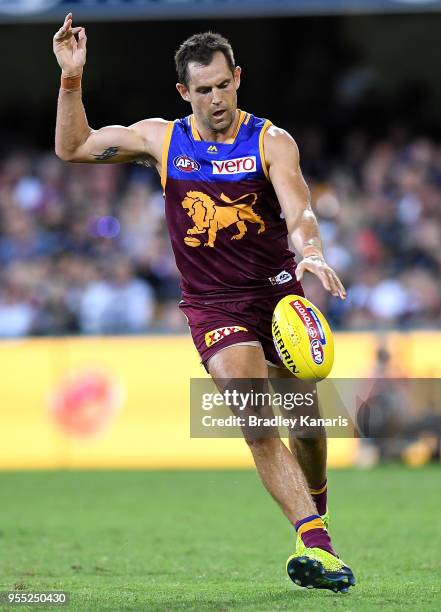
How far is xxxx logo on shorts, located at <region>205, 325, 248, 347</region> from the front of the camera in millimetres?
6527

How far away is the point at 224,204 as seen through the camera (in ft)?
21.8

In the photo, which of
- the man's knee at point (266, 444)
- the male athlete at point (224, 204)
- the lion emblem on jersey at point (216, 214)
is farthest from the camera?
the lion emblem on jersey at point (216, 214)

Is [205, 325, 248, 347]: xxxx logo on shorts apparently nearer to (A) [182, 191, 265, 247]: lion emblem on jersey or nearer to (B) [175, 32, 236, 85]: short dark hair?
(A) [182, 191, 265, 247]: lion emblem on jersey

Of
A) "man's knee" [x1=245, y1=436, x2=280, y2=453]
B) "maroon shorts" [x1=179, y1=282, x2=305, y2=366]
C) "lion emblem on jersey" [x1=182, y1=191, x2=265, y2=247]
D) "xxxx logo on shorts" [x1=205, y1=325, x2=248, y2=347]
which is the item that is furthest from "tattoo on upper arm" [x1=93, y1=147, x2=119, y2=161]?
"man's knee" [x1=245, y1=436, x2=280, y2=453]

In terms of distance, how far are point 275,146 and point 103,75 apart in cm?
1731

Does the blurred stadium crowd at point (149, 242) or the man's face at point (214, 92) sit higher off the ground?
the blurred stadium crowd at point (149, 242)

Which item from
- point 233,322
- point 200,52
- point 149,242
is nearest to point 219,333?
point 233,322

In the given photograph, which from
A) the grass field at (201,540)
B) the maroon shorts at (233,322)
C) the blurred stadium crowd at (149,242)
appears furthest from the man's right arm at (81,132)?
the blurred stadium crowd at (149,242)

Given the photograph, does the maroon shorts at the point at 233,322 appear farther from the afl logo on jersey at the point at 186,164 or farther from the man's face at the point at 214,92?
the man's face at the point at 214,92

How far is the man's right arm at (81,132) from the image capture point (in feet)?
22.3

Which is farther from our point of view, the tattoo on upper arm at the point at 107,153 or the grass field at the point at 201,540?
the tattoo on upper arm at the point at 107,153

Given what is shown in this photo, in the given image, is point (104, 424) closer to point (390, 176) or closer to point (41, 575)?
point (390, 176)

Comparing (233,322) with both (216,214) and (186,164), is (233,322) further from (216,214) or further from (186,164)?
(186,164)

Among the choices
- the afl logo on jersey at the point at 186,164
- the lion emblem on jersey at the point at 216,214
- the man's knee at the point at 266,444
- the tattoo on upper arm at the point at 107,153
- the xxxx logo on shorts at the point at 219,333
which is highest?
the tattoo on upper arm at the point at 107,153
